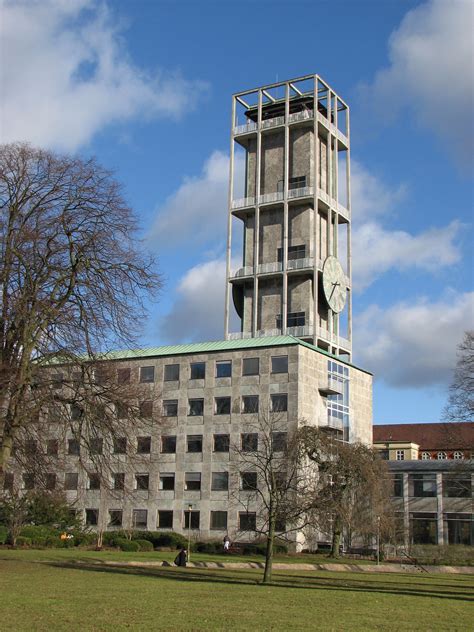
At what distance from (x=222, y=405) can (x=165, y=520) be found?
11.7 m

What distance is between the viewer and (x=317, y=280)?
268 ft

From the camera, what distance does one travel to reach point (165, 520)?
A: 7425 centimetres

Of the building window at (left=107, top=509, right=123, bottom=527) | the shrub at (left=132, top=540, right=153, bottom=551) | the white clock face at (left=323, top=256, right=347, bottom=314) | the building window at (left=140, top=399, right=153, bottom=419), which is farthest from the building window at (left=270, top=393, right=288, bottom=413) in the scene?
the building window at (left=140, top=399, right=153, bottom=419)

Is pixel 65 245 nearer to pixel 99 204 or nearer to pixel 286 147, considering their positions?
pixel 99 204

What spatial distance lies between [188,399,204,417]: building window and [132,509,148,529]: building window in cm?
995

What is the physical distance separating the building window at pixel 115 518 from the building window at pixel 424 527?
2984 centimetres

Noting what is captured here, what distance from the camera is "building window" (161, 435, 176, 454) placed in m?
75.9

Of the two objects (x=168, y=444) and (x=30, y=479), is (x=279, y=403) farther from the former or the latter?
(x=30, y=479)

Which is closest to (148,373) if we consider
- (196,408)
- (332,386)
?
(196,408)

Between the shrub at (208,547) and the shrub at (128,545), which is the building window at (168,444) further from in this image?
the shrub at (128,545)

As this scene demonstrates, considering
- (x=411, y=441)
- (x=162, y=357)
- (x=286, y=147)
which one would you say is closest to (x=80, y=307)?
(x=162, y=357)

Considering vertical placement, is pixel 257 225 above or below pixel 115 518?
above

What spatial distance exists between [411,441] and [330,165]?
5721 cm

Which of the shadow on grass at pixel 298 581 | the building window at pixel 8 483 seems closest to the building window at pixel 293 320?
the shadow on grass at pixel 298 581
